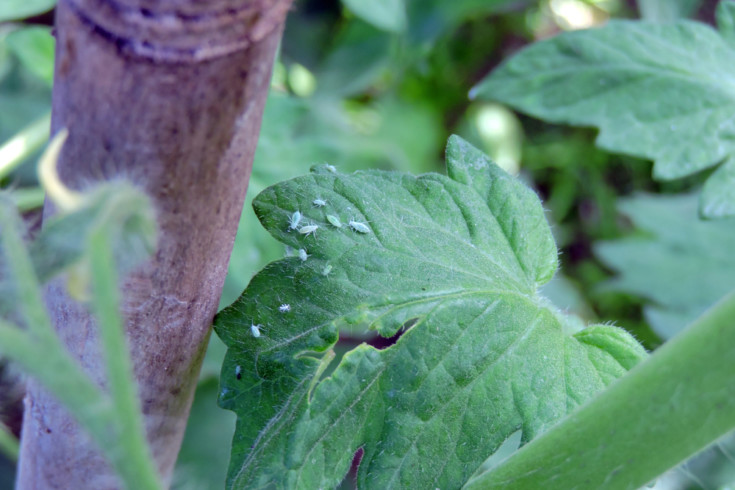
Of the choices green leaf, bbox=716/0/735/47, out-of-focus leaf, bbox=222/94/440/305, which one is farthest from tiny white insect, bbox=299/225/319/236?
green leaf, bbox=716/0/735/47

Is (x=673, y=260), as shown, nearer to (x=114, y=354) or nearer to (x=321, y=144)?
(x=321, y=144)

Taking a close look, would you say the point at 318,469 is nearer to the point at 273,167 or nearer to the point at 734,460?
the point at 273,167

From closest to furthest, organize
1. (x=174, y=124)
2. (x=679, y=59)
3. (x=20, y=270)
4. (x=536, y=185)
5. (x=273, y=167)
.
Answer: (x=20, y=270) → (x=174, y=124) → (x=679, y=59) → (x=273, y=167) → (x=536, y=185)

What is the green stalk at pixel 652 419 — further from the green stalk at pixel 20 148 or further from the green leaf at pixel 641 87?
the green stalk at pixel 20 148

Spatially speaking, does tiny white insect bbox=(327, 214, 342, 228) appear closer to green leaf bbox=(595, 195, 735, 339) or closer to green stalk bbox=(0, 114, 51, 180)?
green stalk bbox=(0, 114, 51, 180)

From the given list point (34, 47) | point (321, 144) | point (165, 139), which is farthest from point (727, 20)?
point (34, 47)

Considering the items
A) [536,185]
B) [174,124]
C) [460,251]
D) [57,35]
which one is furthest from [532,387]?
[536,185]
